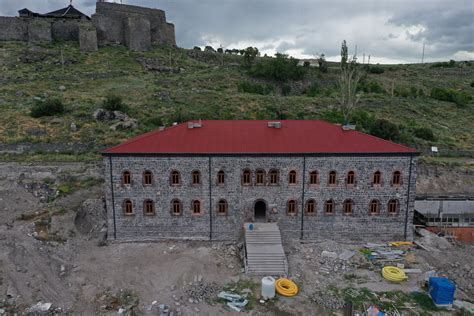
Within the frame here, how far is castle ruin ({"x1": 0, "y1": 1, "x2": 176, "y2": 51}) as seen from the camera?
2771 inches

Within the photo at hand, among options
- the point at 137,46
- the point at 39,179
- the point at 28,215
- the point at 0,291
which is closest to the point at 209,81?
the point at 137,46

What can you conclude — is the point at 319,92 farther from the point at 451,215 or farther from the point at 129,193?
the point at 129,193

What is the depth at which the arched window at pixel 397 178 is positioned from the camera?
2568cm

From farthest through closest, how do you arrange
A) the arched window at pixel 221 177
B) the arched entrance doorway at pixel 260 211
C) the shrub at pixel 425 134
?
1. the shrub at pixel 425 134
2. the arched entrance doorway at pixel 260 211
3. the arched window at pixel 221 177

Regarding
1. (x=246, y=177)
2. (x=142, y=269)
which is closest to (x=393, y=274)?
(x=246, y=177)

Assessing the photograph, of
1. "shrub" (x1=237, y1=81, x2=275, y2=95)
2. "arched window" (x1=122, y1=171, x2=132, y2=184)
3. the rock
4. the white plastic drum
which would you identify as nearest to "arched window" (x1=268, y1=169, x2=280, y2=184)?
the white plastic drum

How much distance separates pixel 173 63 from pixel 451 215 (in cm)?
6153

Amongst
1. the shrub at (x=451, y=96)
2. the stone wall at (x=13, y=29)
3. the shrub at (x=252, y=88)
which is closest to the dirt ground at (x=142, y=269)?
the shrub at (x=252, y=88)

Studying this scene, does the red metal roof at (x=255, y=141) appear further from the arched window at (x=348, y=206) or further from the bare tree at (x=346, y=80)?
the bare tree at (x=346, y=80)

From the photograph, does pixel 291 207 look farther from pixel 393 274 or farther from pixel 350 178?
pixel 393 274

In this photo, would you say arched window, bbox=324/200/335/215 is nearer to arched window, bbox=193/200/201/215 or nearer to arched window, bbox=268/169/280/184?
arched window, bbox=268/169/280/184

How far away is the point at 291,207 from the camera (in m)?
26.3

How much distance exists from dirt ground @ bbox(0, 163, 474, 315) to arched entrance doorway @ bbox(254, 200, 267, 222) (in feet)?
8.79

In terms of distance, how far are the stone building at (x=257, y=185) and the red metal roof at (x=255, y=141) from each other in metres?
0.07
